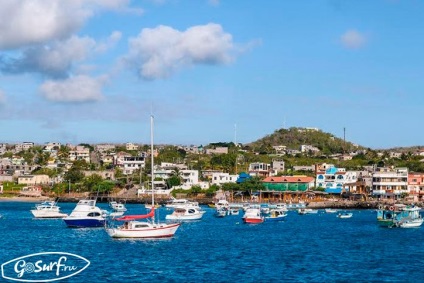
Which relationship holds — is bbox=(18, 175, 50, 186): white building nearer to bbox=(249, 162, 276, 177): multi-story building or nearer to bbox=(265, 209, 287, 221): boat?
bbox=(249, 162, 276, 177): multi-story building

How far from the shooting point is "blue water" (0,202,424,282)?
36344 mm

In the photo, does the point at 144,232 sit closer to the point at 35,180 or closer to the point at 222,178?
the point at 222,178

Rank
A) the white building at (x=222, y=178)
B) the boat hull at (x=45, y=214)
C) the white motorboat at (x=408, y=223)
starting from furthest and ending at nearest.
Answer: the white building at (x=222, y=178) → the boat hull at (x=45, y=214) → the white motorboat at (x=408, y=223)

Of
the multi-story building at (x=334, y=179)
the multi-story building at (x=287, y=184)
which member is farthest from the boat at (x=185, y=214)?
the multi-story building at (x=334, y=179)

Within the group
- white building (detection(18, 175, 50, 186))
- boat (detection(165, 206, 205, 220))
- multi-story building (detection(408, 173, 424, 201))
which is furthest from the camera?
white building (detection(18, 175, 50, 186))

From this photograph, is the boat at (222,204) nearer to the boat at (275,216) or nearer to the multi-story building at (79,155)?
the boat at (275,216)

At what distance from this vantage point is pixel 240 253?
46.0 meters

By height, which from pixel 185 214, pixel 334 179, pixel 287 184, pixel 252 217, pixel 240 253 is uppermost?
pixel 334 179

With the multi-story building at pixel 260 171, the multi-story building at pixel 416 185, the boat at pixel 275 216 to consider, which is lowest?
the boat at pixel 275 216

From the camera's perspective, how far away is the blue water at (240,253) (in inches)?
1431

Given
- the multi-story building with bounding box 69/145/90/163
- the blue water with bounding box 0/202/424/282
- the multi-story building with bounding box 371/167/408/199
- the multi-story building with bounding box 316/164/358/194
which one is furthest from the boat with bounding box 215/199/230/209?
the multi-story building with bounding box 69/145/90/163

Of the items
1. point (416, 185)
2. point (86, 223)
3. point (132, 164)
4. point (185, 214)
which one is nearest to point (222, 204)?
point (185, 214)

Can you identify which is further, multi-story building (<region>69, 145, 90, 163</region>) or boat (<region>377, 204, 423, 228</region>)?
multi-story building (<region>69, 145, 90, 163</region>)

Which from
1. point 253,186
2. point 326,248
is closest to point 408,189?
point 253,186
